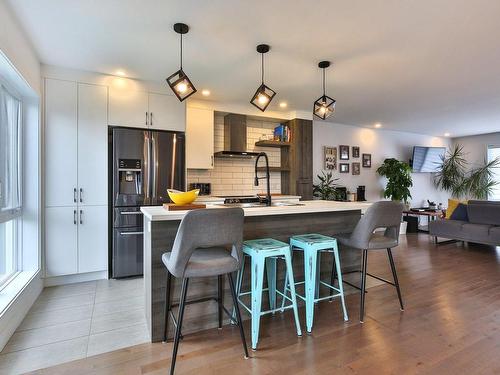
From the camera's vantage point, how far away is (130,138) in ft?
11.6

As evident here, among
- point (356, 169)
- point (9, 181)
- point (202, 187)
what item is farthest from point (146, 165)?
point (356, 169)

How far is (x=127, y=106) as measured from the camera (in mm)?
3562

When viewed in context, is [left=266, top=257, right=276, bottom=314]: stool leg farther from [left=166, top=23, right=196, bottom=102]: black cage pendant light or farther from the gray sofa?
the gray sofa

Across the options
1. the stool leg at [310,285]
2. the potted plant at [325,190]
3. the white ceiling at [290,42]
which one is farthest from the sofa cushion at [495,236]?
the stool leg at [310,285]

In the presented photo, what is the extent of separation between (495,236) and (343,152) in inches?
119

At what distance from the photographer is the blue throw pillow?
5.18m

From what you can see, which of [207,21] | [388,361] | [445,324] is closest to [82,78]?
[207,21]

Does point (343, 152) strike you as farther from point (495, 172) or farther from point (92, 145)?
point (92, 145)

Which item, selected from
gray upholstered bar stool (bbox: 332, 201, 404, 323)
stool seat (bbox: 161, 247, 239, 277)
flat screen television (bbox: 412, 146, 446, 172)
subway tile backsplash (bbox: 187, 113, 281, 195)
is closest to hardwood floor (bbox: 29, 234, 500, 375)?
gray upholstered bar stool (bbox: 332, 201, 404, 323)

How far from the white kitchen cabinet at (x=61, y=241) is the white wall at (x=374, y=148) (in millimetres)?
4479

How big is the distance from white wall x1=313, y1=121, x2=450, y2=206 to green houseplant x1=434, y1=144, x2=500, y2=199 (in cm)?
36

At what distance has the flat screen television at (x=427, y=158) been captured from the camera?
286 inches

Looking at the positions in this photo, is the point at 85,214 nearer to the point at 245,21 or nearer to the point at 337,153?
the point at 245,21

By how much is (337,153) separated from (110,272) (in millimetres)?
4955
